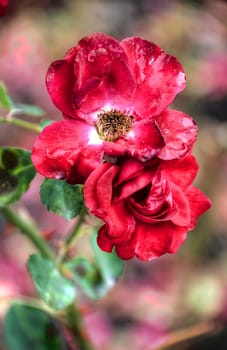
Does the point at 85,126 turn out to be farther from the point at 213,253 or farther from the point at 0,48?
the point at 0,48

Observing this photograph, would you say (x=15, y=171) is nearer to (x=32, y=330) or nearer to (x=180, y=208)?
(x=180, y=208)

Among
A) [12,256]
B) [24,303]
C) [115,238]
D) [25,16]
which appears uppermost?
[115,238]

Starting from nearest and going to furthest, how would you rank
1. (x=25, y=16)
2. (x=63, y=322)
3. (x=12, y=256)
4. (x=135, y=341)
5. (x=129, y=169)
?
(x=129, y=169), (x=63, y=322), (x=135, y=341), (x=12, y=256), (x=25, y=16)

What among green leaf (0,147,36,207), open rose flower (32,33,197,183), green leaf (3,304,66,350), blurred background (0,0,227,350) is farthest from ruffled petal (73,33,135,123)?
blurred background (0,0,227,350)

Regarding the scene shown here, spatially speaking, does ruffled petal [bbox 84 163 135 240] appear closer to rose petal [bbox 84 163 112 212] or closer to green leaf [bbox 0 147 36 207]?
rose petal [bbox 84 163 112 212]

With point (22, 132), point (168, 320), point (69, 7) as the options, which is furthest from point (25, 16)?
point (168, 320)

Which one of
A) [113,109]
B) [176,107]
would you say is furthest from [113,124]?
[176,107]

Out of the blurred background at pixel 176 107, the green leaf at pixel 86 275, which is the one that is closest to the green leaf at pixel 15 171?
the green leaf at pixel 86 275
